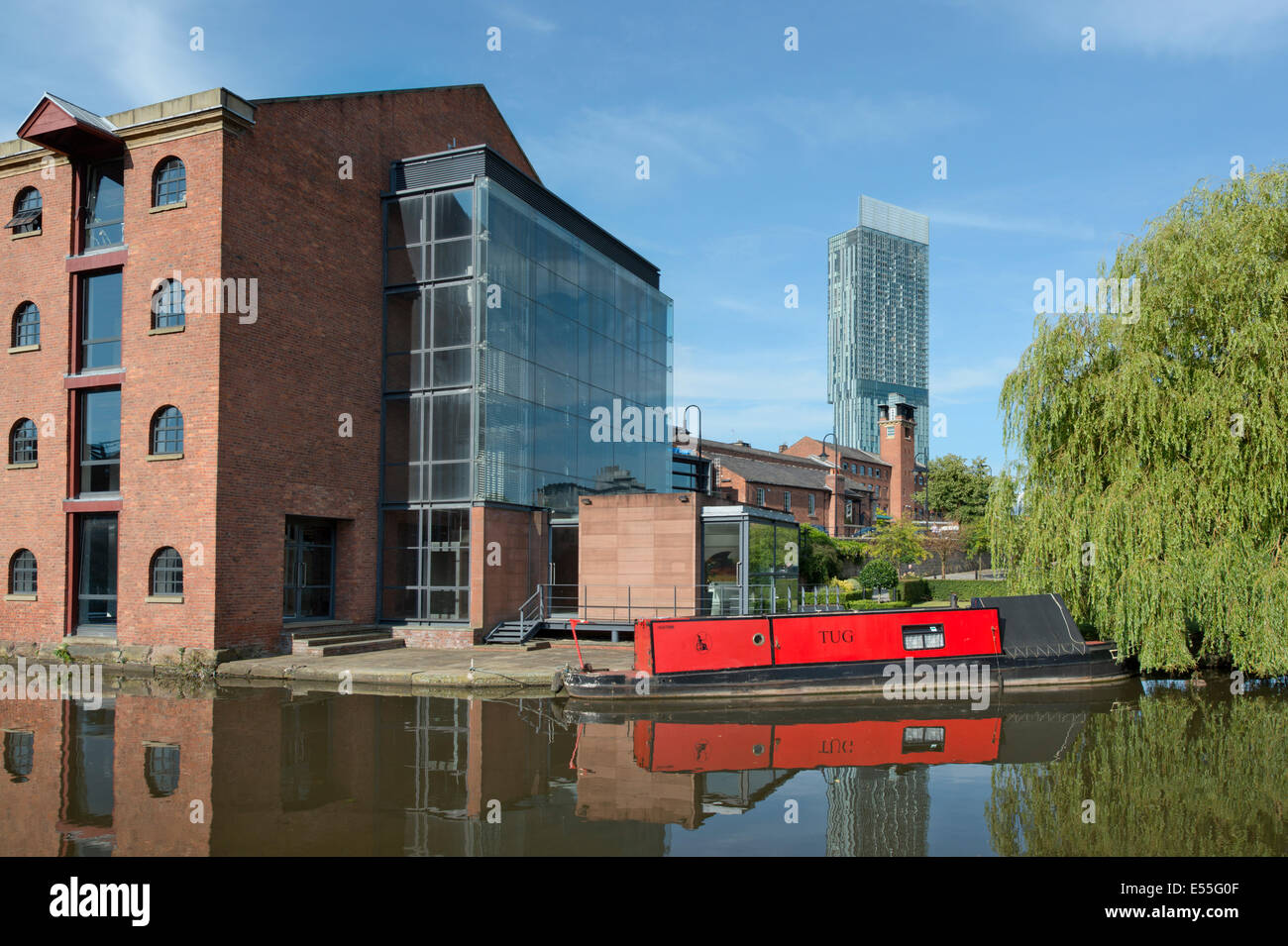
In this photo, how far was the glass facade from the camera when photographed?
67.5ft

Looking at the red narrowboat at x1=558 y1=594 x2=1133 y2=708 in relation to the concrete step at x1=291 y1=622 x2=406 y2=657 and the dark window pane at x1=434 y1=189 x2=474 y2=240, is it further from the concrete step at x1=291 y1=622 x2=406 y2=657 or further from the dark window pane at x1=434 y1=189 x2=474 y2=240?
the dark window pane at x1=434 y1=189 x2=474 y2=240

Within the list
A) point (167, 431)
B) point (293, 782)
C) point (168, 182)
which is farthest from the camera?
point (168, 182)

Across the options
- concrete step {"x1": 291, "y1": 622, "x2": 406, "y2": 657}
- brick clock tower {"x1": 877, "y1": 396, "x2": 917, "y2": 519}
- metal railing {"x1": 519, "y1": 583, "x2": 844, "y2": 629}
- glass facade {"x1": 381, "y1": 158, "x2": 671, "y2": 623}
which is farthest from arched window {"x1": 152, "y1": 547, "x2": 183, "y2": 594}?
brick clock tower {"x1": 877, "y1": 396, "x2": 917, "y2": 519}

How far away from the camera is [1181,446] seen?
595 inches

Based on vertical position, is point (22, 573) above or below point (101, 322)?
below

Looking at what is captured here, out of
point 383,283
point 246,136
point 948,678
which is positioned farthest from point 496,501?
point 948,678

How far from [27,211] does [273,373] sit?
7.70 m

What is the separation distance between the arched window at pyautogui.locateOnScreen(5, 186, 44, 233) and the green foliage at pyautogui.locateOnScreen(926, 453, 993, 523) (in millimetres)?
51098

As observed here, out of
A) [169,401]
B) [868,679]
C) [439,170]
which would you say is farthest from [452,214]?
[868,679]

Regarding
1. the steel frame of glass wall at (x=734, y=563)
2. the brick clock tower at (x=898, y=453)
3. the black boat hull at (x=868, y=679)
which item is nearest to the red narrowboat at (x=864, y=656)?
the black boat hull at (x=868, y=679)

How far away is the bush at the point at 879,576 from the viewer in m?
35.2

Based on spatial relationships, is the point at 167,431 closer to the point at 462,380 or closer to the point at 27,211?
the point at 462,380

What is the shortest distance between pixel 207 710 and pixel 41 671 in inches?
257

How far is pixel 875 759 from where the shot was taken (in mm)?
9734
